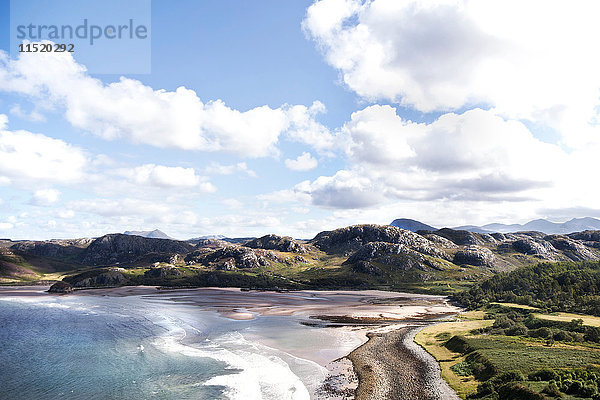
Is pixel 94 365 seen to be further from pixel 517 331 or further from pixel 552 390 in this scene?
pixel 517 331

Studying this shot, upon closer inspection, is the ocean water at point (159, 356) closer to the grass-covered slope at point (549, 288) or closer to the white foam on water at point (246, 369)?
the white foam on water at point (246, 369)

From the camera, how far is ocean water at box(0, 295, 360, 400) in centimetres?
4872

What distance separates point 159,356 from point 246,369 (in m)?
20.5

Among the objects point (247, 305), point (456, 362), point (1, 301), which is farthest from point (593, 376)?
point (1, 301)

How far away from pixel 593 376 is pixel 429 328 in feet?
179

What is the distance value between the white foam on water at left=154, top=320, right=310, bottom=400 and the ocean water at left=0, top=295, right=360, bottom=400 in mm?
156

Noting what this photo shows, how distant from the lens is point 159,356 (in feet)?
216

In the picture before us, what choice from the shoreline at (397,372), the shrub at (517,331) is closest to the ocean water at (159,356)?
the shoreline at (397,372)

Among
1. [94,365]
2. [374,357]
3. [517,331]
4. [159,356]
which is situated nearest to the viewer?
[94,365]

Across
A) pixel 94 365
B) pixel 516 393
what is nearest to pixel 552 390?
pixel 516 393

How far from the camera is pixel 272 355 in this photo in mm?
67125

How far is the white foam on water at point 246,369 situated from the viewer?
156ft

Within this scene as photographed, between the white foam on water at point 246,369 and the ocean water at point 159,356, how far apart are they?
0.51 ft

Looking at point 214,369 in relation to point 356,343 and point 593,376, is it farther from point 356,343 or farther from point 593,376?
point 593,376
